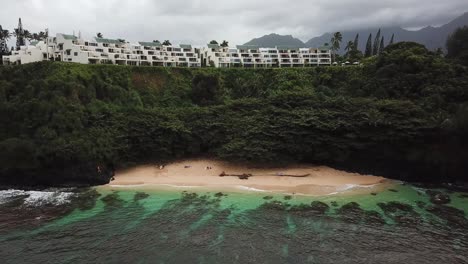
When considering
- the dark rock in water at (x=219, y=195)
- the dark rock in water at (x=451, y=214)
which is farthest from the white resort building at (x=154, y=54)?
the dark rock in water at (x=451, y=214)

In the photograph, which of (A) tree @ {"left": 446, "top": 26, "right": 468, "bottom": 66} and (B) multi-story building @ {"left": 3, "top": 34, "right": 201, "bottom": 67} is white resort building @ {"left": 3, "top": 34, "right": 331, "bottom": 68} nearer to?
(B) multi-story building @ {"left": 3, "top": 34, "right": 201, "bottom": 67}

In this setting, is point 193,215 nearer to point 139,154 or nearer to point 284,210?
point 284,210

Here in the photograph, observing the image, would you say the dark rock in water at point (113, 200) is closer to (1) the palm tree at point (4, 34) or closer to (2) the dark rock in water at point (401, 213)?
(2) the dark rock in water at point (401, 213)

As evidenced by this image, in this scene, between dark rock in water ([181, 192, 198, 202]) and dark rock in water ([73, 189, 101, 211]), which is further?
dark rock in water ([181, 192, 198, 202])

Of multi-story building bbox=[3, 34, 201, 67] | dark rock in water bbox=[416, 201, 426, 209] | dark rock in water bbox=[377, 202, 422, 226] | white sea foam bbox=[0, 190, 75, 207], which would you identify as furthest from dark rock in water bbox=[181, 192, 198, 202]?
multi-story building bbox=[3, 34, 201, 67]

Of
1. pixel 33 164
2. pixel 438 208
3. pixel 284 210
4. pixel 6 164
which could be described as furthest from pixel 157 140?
pixel 438 208
